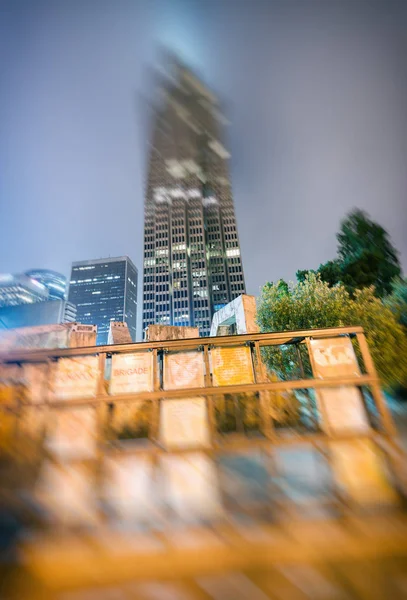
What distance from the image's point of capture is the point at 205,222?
440ft

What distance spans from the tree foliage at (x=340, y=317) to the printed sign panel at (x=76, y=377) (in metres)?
12.7

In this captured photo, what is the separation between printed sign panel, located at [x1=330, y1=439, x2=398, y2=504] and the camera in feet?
17.6

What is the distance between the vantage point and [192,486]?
555 centimetres

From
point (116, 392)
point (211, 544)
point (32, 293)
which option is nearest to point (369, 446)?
point (211, 544)

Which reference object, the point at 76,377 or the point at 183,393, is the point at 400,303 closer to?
the point at 183,393

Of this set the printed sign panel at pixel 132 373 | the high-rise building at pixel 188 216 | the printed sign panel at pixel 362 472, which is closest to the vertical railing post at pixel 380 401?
the printed sign panel at pixel 362 472

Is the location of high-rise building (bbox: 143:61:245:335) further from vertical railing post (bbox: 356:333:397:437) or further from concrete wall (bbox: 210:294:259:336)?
vertical railing post (bbox: 356:333:397:437)

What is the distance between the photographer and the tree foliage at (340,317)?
13.2 m

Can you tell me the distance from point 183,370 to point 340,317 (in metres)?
16.1

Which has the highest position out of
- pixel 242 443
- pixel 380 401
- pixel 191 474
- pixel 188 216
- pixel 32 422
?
pixel 188 216

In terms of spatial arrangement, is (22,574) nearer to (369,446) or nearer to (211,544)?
(211,544)

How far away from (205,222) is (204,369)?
133214 mm

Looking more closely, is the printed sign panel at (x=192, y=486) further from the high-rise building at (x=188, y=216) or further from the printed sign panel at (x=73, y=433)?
the high-rise building at (x=188, y=216)

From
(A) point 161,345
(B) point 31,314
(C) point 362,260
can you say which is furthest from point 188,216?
(A) point 161,345
